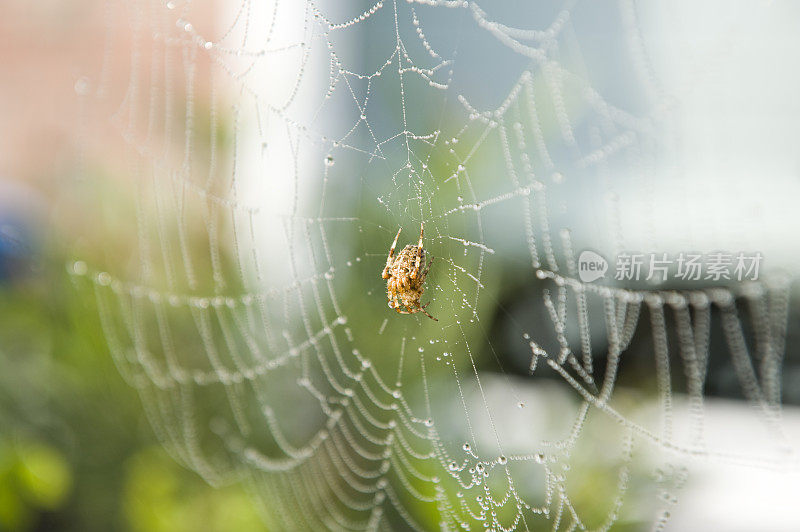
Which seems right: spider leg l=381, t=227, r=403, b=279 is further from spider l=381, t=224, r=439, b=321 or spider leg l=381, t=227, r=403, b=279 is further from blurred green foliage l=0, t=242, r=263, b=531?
blurred green foliage l=0, t=242, r=263, b=531

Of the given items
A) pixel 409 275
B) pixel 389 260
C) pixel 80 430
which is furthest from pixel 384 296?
pixel 80 430

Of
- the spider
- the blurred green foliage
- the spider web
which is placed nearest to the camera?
the spider

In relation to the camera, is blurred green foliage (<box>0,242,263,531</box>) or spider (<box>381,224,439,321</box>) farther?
blurred green foliage (<box>0,242,263,531</box>)

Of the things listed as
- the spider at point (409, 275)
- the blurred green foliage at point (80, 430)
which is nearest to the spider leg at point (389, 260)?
the spider at point (409, 275)

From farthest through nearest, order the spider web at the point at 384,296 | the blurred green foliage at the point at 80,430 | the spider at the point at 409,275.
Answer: the blurred green foliage at the point at 80,430 → the spider web at the point at 384,296 → the spider at the point at 409,275

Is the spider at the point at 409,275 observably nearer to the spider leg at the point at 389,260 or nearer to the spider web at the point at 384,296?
the spider leg at the point at 389,260

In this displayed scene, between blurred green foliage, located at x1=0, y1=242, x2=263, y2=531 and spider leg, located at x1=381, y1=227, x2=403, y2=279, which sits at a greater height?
spider leg, located at x1=381, y1=227, x2=403, y2=279

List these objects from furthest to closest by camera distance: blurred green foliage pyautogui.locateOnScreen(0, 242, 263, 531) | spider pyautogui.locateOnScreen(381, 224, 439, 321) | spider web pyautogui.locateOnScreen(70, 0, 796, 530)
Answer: blurred green foliage pyautogui.locateOnScreen(0, 242, 263, 531), spider web pyautogui.locateOnScreen(70, 0, 796, 530), spider pyautogui.locateOnScreen(381, 224, 439, 321)

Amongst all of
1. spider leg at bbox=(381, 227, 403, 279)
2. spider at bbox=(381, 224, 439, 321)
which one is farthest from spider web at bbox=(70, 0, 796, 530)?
spider at bbox=(381, 224, 439, 321)

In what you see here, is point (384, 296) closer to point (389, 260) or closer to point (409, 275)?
point (389, 260)
